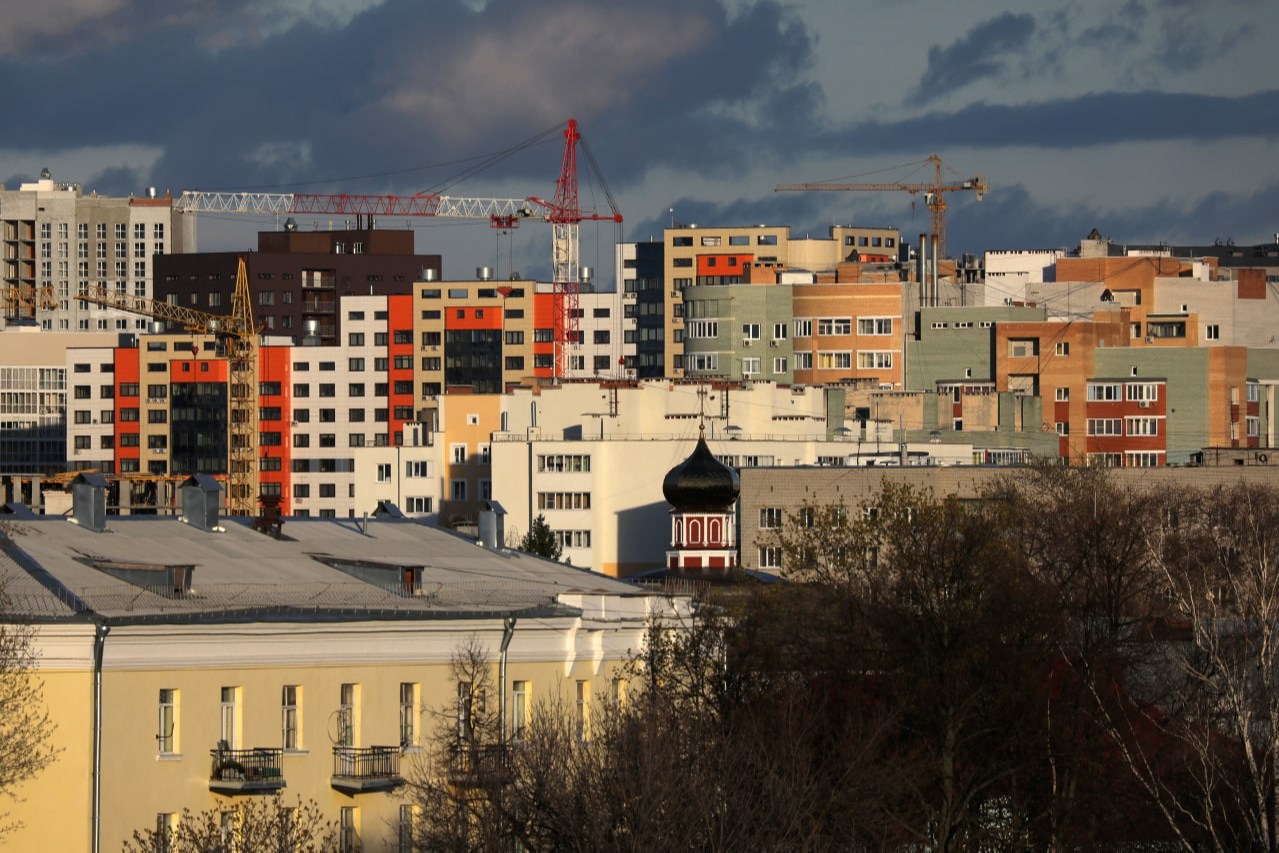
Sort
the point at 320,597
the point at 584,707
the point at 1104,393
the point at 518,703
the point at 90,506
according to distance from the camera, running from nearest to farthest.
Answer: the point at 320,597
the point at 518,703
the point at 584,707
the point at 90,506
the point at 1104,393

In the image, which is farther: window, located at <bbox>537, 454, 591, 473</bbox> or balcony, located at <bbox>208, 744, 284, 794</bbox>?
window, located at <bbox>537, 454, 591, 473</bbox>

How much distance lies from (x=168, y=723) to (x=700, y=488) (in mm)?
50201

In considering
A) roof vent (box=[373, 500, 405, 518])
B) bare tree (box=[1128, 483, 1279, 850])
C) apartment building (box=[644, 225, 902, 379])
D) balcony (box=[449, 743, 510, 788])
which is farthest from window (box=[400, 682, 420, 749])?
apartment building (box=[644, 225, 902, 379])

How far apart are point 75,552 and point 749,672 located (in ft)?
40.0

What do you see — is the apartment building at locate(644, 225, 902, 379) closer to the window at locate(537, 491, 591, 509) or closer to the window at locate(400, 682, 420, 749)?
the window at locate(537, 491, 591, 509)

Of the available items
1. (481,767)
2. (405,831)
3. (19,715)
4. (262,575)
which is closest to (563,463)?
(262,575)

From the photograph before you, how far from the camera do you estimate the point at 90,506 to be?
153 ft

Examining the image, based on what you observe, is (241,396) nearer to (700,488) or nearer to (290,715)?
(700,488)

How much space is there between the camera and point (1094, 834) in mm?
49594

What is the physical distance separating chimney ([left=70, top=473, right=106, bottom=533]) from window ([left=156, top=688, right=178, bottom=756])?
8.52 metres

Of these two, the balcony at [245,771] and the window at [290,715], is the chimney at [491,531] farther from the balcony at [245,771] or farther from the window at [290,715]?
the balcony at [245,771]

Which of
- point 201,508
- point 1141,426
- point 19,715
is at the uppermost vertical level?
point 1141,426

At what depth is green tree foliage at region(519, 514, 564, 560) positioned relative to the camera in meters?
106

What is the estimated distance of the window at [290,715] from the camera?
3966 centimetres
